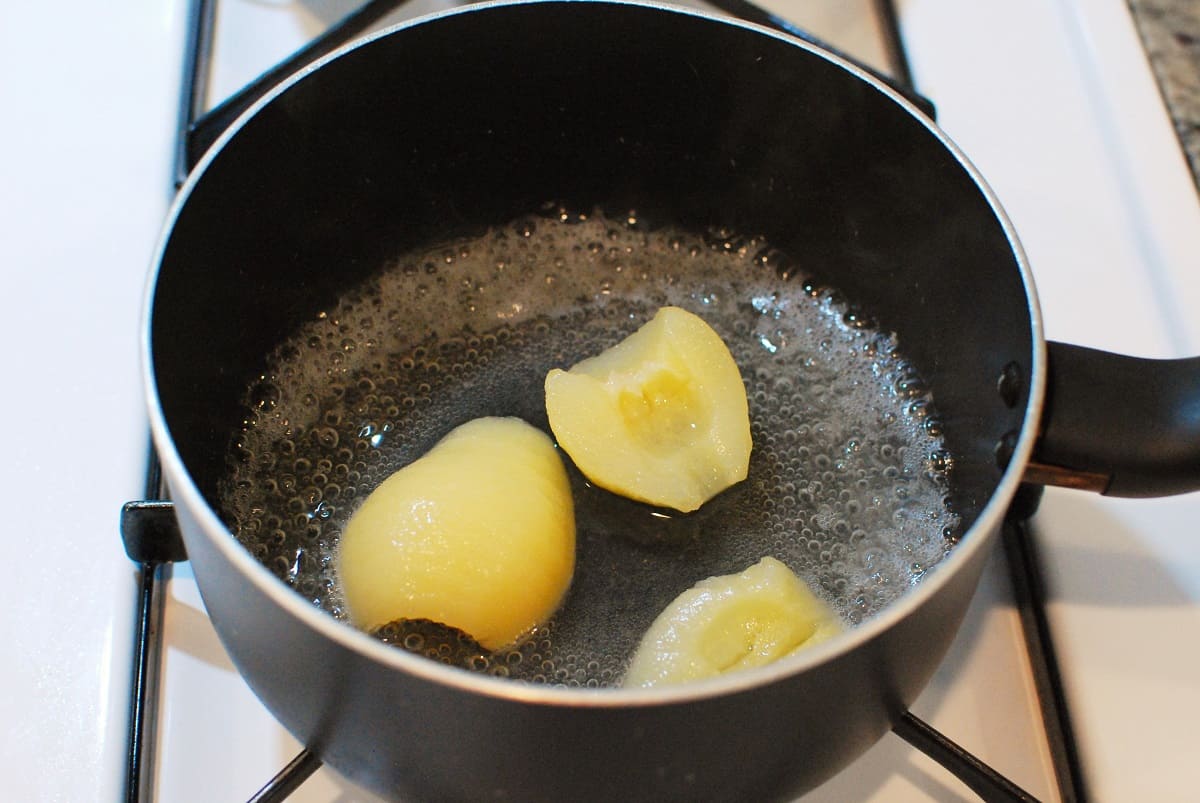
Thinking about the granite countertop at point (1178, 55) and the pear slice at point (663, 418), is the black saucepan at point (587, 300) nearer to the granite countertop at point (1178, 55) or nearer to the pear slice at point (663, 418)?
the pear slice at point (663, 418)

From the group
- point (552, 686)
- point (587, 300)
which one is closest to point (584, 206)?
point (587, 300)

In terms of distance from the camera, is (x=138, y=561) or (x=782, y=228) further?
(x=782, y=228)

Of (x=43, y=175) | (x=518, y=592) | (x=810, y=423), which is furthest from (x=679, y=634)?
(x=43, y=175)

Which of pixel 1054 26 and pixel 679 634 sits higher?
pixel 1054 26

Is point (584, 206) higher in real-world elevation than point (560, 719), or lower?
higher

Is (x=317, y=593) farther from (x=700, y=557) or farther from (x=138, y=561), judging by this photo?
(x=700, y=557)

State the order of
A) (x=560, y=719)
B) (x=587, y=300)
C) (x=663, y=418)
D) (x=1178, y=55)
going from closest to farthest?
(x=560, y=719) < (x=663, y=418) < (x=587, y=300) < (x=1178, y=55)

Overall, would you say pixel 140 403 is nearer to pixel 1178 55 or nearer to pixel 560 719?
pixel 560 719
